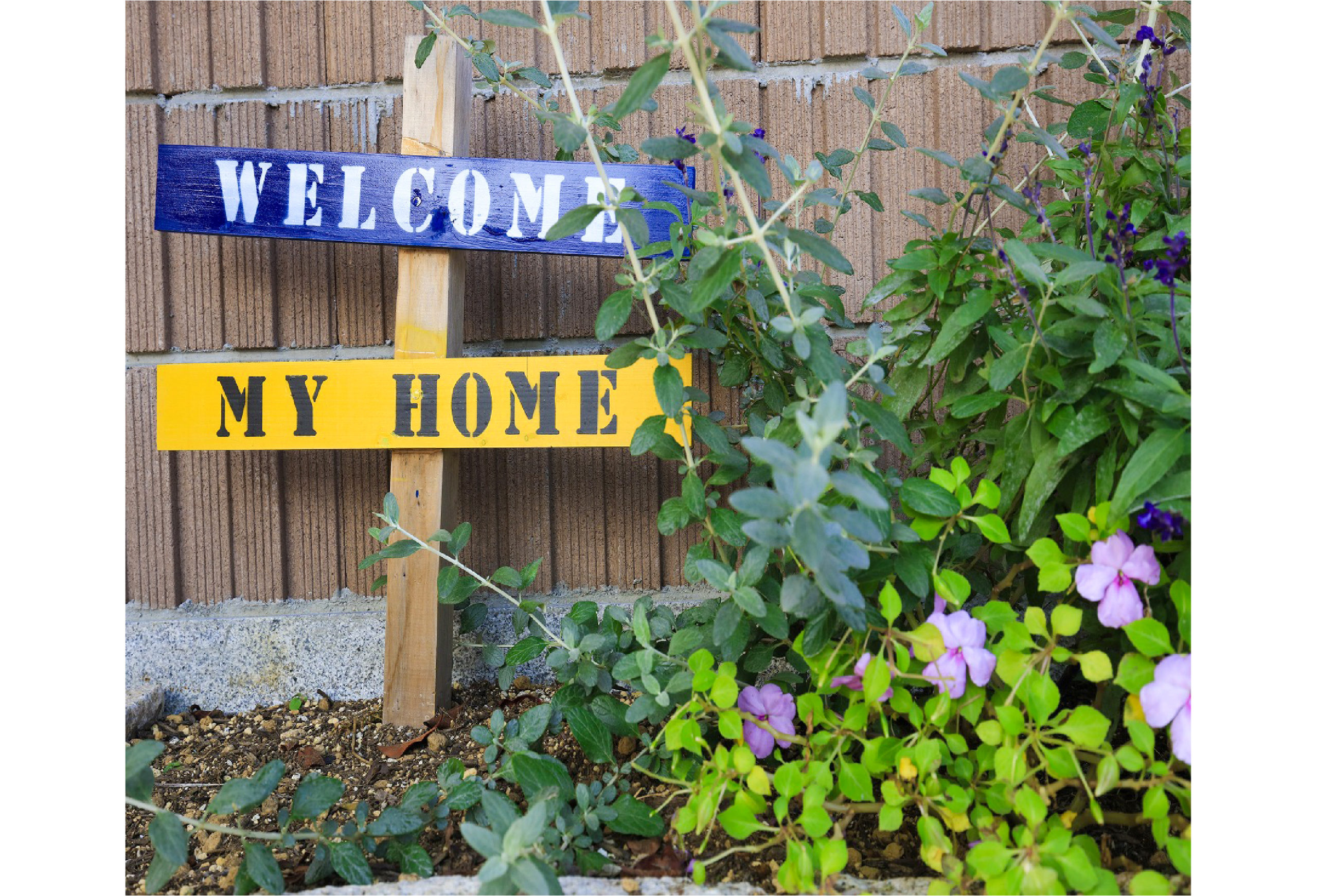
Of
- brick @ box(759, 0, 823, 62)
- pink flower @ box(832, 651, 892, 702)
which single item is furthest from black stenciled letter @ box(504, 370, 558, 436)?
brick @ box(759, 0, 823, 62)

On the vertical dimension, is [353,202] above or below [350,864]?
above

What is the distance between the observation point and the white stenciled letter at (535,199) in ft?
5.03

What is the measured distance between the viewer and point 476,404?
1542mm

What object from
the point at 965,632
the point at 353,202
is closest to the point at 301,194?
the point at 353,202

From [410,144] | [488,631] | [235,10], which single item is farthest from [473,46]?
[488,631]

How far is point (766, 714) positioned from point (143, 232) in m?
1.73

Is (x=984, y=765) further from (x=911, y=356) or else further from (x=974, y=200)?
(x=974, y=200)

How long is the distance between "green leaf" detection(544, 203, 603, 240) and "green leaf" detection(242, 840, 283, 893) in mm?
863

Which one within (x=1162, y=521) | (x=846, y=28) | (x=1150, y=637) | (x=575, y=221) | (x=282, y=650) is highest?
(x=846, y=28)

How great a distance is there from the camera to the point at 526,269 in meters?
1.73

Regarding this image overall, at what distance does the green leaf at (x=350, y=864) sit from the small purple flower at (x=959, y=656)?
76 cm

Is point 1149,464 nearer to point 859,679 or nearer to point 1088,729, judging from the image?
point 1088,729

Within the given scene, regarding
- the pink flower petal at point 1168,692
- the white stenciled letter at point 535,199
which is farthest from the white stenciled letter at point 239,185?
the pink flower petal at point 1168,692

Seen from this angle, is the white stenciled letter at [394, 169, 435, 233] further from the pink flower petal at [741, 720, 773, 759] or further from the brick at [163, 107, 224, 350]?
the pink flower petal at [741, 720, 773, 759]
